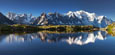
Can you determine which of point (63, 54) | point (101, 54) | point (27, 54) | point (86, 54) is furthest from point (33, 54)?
point (101, 54)

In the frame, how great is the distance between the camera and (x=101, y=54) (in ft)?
144

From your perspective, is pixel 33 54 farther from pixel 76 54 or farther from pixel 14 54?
pixel 76 54

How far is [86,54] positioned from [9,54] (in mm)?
26313

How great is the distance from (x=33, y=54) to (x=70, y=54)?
41.6 feet

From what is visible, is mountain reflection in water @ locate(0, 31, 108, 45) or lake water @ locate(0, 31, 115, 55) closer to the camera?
lake water @ locate(0, 31, 115, 55)

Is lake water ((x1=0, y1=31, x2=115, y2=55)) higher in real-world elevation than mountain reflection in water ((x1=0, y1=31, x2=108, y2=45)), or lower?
lower

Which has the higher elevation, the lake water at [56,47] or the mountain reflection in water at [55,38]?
the mountain reflection in water at [55,38]

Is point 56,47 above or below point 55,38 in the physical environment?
below

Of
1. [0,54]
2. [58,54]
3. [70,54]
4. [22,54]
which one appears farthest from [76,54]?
[0,54]

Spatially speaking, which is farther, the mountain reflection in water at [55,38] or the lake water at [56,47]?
the mountain reflection in water at [55,38]

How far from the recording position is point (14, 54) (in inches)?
1714

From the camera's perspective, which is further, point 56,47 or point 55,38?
point 55,38

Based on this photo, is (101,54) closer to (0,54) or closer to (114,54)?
(114,54)

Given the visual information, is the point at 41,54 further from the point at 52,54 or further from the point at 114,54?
the point at 114,54
